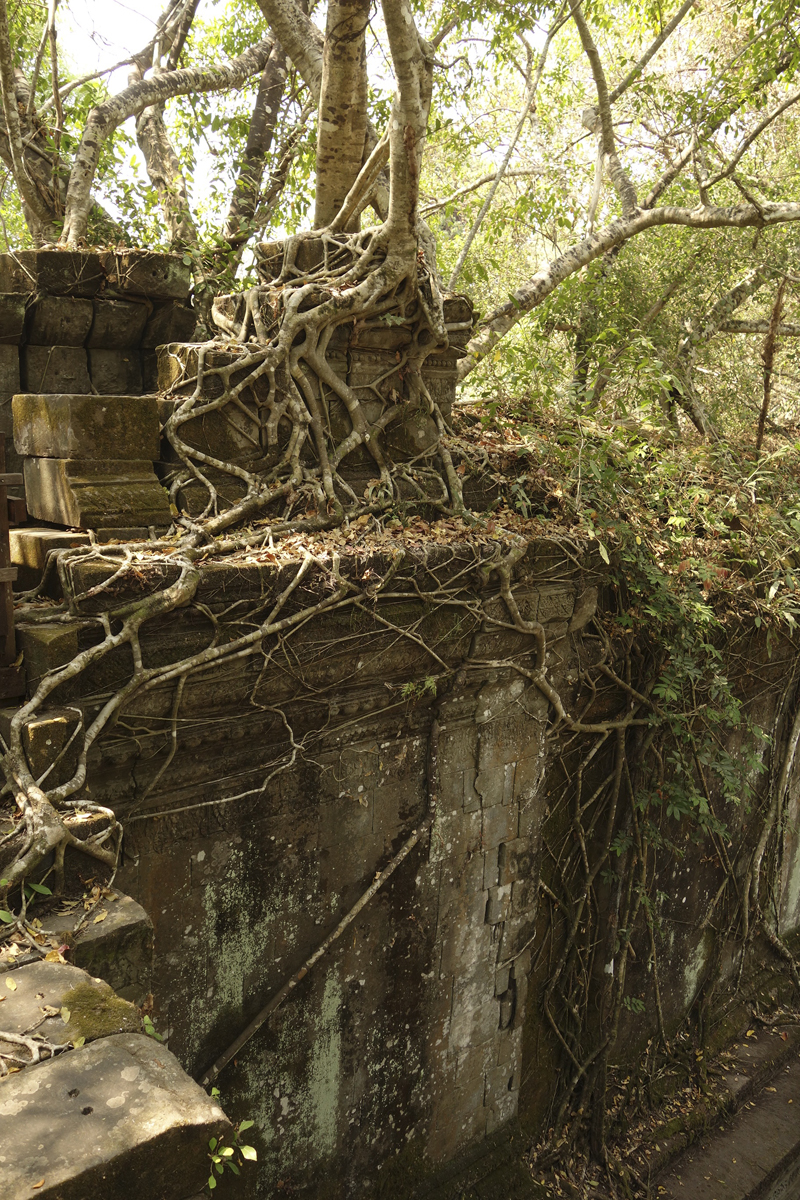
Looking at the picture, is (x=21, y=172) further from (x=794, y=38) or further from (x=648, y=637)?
(x=794, y=38)

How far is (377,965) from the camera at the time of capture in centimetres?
424

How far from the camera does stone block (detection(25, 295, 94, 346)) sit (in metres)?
4.71

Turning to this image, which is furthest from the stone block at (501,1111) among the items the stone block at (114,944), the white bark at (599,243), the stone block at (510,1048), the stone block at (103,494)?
the white bark at (599,243)

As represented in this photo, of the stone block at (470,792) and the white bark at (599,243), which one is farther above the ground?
the white bark at (599,243)

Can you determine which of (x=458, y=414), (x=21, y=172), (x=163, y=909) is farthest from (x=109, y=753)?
(x=21, y=172)

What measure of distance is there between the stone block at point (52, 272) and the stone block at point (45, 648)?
2.54 m

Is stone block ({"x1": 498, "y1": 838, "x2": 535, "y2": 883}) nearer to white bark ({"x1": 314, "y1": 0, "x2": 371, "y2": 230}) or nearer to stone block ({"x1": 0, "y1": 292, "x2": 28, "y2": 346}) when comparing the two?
white bark ({"x1": 314, "y1": 0, "x2": 371, "y2": 230})

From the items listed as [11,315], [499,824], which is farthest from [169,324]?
[499,824]

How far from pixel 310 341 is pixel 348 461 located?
24.5 inches

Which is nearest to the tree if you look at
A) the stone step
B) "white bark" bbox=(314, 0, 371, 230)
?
"white bark" bbox=(314, 0, 371, 230)

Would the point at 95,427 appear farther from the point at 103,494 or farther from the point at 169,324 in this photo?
the point at 169,324

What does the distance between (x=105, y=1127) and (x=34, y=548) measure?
2.39m

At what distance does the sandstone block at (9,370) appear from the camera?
4754 mm

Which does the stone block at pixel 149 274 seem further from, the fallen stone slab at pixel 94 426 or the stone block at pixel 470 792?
the stone block at pixel 470 792
